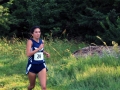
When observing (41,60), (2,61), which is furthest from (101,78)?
(2,61)

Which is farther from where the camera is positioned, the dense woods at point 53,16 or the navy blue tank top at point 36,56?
the dense woods at point 53,16

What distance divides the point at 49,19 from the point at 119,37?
6.83 meters

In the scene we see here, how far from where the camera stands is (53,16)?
72.3 ft

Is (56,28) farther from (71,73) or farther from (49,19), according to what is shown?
(71,73)

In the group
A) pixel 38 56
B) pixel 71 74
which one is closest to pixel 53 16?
pixel 71 74

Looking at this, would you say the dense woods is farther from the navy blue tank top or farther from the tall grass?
the navy blue tank top

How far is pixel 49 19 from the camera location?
21.4m

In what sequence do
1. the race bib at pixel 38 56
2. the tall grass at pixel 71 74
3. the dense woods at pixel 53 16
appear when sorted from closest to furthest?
the race bib at pixel 38 56, the tall grass at pixel 71 74, the dense woods at pixel 53 16

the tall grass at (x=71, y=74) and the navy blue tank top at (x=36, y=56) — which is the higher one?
the navy blue tank top at (x=36, y=56)

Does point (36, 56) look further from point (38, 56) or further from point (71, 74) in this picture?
point (71, 74)

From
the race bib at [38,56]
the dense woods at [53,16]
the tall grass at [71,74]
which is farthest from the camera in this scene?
the dense woods at [53,16]

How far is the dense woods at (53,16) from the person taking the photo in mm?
20211

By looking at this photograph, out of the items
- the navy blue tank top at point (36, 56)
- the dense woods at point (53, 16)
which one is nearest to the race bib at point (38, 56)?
the navy blue tank top at point (36, 56)

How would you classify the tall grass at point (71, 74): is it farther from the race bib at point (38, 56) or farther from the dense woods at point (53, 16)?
the dense woods at point (53, 16)
